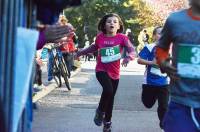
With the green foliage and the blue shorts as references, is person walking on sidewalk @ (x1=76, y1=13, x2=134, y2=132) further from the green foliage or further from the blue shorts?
the green foliage

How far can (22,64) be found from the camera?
4035 millimetres

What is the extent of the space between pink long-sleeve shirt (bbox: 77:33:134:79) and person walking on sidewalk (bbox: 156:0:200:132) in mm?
5187

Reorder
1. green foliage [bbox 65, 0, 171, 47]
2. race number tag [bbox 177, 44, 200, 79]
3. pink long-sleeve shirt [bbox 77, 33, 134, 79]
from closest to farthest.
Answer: race number tag [bbox 177, 44, 200, 79] → pink long-sleeve shirt [bbox 77, 33, 134, 79] → green foliage [bbox 65, 0, 171, 47]

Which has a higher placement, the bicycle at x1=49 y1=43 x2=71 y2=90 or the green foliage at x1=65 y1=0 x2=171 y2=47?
the green foliage at x1=65 y1=0 x2=171 y2=47

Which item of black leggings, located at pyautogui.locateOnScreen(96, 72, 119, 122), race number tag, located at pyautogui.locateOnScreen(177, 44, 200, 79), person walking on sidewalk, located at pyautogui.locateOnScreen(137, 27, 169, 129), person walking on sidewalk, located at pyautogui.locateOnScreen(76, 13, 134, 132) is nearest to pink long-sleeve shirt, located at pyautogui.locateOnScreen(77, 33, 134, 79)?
person walking on sidewalk, located at pyautogui.locateOnScreen(76, 13, 134, 132)

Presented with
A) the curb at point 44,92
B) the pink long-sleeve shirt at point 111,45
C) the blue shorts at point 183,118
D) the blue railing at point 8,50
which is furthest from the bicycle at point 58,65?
the blue railing at point 8,50

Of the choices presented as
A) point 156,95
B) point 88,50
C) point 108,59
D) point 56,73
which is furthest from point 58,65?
point 156,95

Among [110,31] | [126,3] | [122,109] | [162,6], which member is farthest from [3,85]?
[126,3]

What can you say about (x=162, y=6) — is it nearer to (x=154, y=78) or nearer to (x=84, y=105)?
(x=84, y=105)

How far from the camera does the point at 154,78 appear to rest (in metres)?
10.0

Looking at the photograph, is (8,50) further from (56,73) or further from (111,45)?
(56,73)

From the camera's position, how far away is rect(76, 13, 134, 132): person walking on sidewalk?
10.6m

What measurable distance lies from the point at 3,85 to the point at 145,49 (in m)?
6.33

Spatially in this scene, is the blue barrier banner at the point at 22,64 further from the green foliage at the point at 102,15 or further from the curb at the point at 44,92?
the green foliage at the point at 102,15
